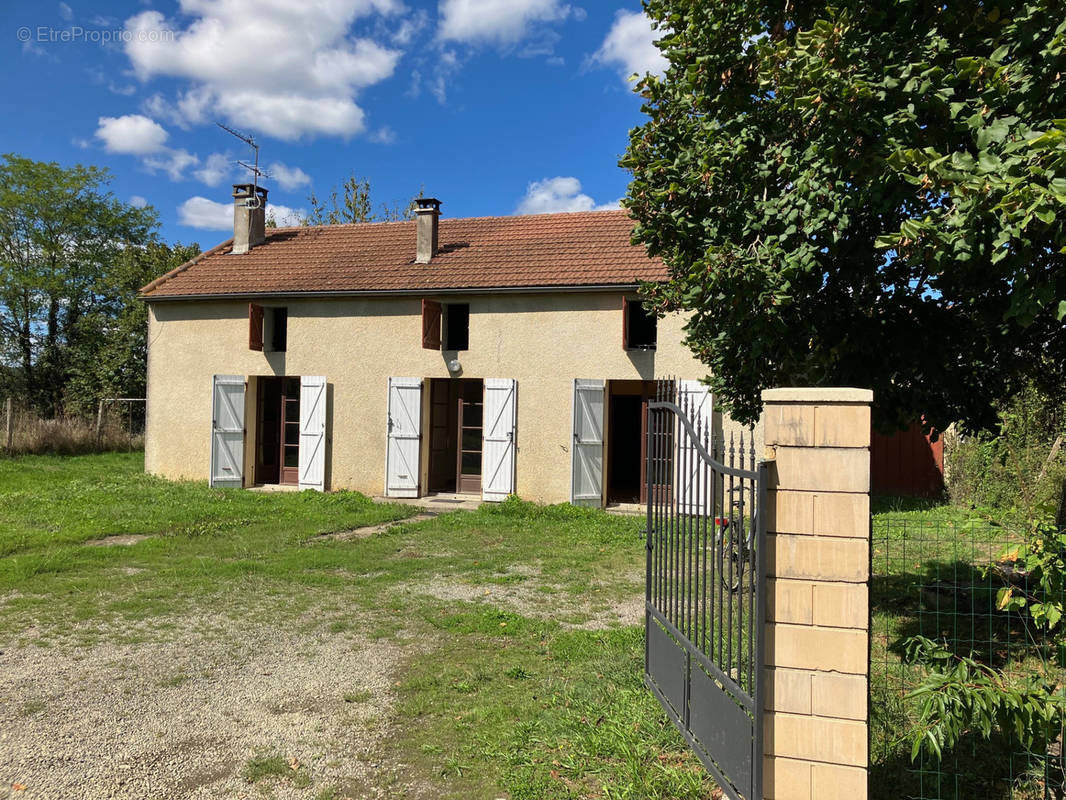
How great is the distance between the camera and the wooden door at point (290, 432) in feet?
46.8

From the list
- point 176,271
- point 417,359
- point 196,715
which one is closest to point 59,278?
point 176,271

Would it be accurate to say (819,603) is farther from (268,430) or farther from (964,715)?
(268,430)

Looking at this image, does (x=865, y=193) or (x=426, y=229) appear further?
(x=426, y=229)

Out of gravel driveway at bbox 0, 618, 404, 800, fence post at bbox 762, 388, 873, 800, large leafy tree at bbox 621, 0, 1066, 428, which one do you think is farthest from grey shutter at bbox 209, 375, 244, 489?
fence post at bbox 762, 388, 873, 800

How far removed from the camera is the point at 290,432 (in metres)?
15.1

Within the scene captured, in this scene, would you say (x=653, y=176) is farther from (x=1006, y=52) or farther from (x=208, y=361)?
(x=208, y=361)

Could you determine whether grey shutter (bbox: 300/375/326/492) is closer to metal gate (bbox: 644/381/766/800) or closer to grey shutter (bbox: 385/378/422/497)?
grey shutter (bbox: 385/378/422/497)

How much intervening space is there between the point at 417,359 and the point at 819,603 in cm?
1101

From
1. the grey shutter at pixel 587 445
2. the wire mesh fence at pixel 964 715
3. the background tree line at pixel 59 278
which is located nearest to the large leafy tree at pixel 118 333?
the background tree line at pixel 59 278

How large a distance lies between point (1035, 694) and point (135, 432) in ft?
77.7

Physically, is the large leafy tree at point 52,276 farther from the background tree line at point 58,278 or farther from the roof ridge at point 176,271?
the roof ridge at point 176,271

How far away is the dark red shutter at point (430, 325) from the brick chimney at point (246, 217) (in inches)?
231

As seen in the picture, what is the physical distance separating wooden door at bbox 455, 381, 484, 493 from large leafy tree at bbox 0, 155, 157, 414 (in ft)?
61.0

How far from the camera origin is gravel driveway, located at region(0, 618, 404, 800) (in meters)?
3.25
